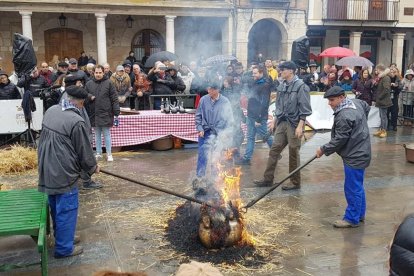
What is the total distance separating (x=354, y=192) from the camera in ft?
18.6

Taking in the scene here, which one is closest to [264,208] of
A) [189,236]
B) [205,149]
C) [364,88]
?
[205,149]

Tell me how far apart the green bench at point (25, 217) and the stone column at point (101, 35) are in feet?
52.5

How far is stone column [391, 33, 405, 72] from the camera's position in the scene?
89.6 feet

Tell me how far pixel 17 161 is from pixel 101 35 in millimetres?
12955

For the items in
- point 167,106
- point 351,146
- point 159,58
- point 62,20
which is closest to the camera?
point 351,146

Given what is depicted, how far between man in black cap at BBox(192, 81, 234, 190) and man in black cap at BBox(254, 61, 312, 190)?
864 millimetres

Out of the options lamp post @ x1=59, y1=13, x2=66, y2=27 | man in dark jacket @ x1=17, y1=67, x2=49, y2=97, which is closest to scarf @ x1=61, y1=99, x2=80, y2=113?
man in dark jacket @ x1=17, y1=67, x2=49, y2=97

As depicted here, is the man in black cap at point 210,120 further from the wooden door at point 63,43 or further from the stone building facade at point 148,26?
the wooden door at point 63,43

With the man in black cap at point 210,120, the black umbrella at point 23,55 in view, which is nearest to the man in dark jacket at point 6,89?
the black umbrella at point 23,55

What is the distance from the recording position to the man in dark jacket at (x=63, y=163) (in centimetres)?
475

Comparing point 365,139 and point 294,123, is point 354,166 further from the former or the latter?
point 294,123

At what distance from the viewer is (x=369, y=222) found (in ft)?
19.6

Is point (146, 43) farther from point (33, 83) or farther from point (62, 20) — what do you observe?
point (33, 83)

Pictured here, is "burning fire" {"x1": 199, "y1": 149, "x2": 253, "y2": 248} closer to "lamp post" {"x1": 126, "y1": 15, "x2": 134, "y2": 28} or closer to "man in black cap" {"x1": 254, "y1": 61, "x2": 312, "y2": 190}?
"man in black cap" {"x1": 254, "y1": 61, "x2": 312, "y2": 190}
